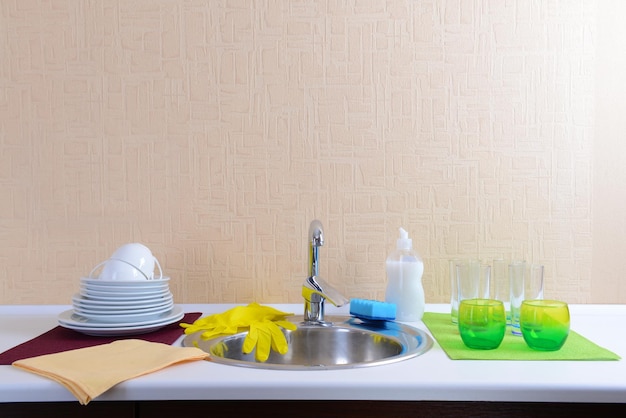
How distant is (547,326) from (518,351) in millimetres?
72

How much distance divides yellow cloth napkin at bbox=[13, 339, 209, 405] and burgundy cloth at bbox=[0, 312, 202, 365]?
6 centimetres

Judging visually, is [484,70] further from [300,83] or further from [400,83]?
[300,83]

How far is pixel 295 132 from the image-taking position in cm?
157

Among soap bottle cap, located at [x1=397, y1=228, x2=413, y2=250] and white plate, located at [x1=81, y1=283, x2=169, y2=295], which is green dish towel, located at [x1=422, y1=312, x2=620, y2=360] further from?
white plate, located at [x1=81, y1=283, x2=169, y2=295]

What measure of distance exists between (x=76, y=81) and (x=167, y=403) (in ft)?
3.06

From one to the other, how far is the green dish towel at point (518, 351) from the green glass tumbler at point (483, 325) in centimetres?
2

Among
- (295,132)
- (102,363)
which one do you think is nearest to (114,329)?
(102,363)

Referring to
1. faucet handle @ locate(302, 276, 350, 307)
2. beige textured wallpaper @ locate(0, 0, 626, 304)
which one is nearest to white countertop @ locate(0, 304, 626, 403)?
faucet handle @ locate(302, 276, 350, 307)

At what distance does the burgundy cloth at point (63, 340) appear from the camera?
113 cm

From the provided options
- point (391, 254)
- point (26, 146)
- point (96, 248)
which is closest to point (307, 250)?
point (391, 254)

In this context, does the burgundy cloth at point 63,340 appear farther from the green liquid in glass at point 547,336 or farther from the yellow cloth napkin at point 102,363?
the green liquid in glass at point 547,336

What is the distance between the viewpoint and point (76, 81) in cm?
157

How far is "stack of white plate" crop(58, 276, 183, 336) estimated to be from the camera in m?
1.25

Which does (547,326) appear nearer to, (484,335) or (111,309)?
(484,335)
